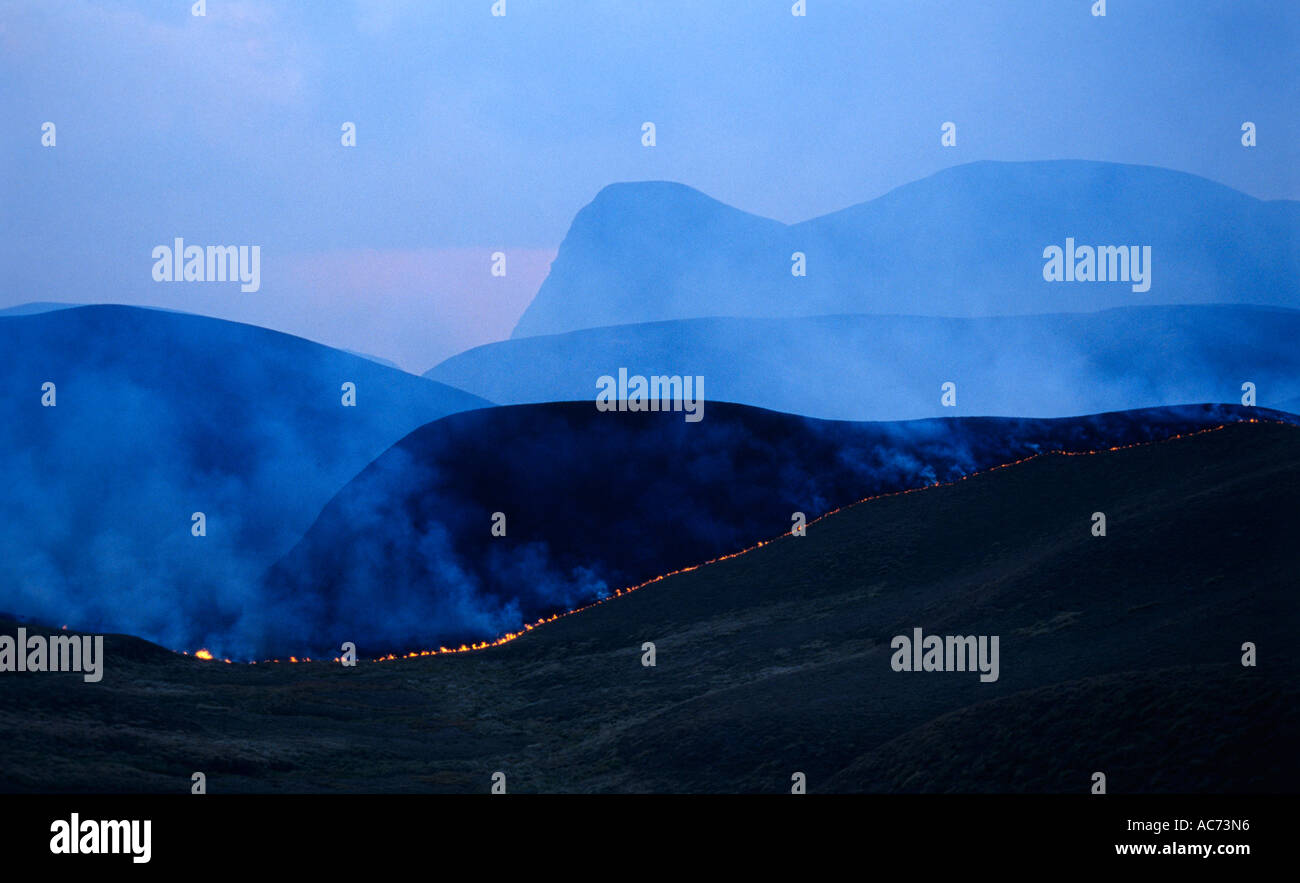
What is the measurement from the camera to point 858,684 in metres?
32.8

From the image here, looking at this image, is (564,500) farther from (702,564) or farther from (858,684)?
(858,684)

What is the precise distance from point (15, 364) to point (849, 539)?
181 ft

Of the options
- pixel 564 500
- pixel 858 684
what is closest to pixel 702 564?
pixel 564 500

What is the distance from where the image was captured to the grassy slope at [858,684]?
934 inches

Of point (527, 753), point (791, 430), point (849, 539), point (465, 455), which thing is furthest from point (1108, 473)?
point (465, 455)

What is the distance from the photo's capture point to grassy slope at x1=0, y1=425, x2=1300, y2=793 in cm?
2373

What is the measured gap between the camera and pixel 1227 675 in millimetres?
23781

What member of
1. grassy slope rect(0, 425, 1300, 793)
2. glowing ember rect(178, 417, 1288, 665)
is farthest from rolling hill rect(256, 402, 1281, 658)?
grassy slope rect(0, 425, 1300, 793)

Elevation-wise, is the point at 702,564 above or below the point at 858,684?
above

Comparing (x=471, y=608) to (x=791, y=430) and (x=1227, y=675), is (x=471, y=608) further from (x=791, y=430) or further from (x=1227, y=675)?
(x=1227, y=675)

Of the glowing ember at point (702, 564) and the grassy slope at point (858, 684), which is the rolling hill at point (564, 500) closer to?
the glowing ember at point (702, 564)

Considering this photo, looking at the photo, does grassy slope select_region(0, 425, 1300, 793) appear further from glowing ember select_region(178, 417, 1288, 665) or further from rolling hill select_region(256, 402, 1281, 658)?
rolling hill select_region(256, 402, 1281, 658)

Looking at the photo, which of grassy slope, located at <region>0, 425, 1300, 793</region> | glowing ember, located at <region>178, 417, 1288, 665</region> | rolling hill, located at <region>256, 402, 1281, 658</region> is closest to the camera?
grassy slope, located at <region>0, 425, 1300, 793</region>
